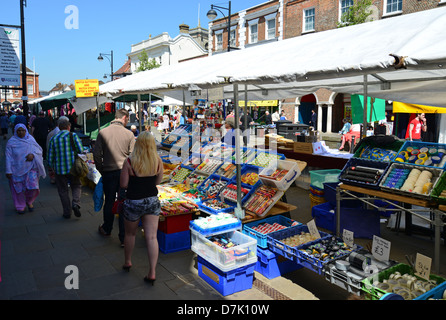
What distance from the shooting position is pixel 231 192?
214 inches

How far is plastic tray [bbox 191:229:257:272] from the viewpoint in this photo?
11.9 feet

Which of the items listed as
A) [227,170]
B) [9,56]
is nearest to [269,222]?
[227,170]

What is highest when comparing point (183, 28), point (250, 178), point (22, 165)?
point (183, 28)

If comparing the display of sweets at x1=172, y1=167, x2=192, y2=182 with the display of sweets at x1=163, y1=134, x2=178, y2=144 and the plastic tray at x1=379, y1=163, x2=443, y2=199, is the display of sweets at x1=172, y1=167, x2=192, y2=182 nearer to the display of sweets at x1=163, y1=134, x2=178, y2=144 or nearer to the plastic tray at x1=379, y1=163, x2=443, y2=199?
the display of sweets at x1=163, y1=134, x2=178, y2=144

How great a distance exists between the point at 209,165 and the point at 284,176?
6.98 ft

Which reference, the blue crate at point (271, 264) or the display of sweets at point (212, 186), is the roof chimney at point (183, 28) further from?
the blue crate at point (271, 264)

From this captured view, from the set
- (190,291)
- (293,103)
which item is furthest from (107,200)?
(293,103)

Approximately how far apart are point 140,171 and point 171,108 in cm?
3444

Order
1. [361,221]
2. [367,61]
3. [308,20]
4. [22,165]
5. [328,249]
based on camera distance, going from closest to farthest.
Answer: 1. [367,61]
2. [328,249]
3. [361,221]
4. [22,165]
5. [308,20]

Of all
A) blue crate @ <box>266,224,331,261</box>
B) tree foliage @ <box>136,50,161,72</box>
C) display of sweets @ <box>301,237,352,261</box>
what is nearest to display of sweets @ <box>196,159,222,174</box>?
blue crate @ <box>266,224,331,261</box>

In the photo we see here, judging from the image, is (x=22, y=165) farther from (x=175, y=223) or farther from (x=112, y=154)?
(x=175, y=223)

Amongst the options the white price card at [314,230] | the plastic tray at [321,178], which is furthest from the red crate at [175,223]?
the plastic tray at [321,178]

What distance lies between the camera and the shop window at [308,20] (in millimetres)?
23995

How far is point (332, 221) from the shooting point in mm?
5633
